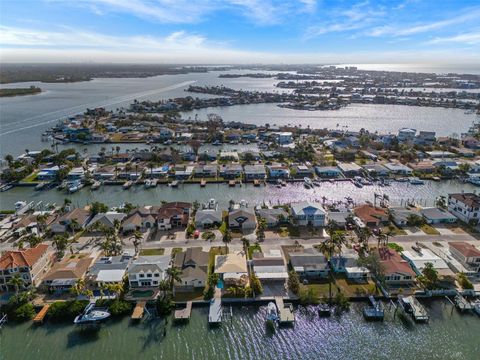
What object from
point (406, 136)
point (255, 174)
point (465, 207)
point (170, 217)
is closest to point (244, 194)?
point (255, 174)

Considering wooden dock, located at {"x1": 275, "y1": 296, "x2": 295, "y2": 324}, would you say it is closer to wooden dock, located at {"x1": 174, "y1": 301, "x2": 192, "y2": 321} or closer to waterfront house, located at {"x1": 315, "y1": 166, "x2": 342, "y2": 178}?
wooden dock, located at {"x1": 174, "y1": 301, "x2": 192, "y2": 321}

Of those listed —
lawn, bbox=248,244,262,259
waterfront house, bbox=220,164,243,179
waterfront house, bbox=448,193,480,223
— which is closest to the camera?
lawn, bbox=248,244,262,259

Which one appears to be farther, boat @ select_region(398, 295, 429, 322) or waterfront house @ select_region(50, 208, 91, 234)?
waterfront house @ select_region(50, 208, 91, 234)

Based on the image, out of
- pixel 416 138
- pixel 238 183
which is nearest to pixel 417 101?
pixel 416 138

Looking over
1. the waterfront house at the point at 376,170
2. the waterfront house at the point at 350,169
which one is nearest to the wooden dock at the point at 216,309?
the waterfront house at the point at 350,169

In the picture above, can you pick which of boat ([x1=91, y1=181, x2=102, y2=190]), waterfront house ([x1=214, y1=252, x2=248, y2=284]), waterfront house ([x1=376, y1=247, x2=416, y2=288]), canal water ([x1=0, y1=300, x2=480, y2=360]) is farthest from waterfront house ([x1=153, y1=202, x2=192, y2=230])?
waterfront house ([x1=376, y1=247, x2=416, y2=288])

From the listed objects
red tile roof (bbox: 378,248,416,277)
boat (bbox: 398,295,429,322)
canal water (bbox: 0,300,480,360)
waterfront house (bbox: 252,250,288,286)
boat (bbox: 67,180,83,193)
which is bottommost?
canal water (bbox: 0,300,480,360)

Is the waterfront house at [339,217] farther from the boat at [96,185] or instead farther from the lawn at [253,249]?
the boat at [96,185]

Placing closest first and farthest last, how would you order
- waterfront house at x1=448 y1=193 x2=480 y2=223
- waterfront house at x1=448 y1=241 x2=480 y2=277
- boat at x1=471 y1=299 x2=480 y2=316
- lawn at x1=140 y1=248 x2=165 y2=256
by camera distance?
boat at x1=471 y1=299 x2=480 y2=316 < waterfront house at x1=448 y1=241 x2=480 y2=277 < lawn at x1=140 y1=248 x2=165 y2=256 < waterfront house at x1=448 y1=193 x2=480 y2=223
